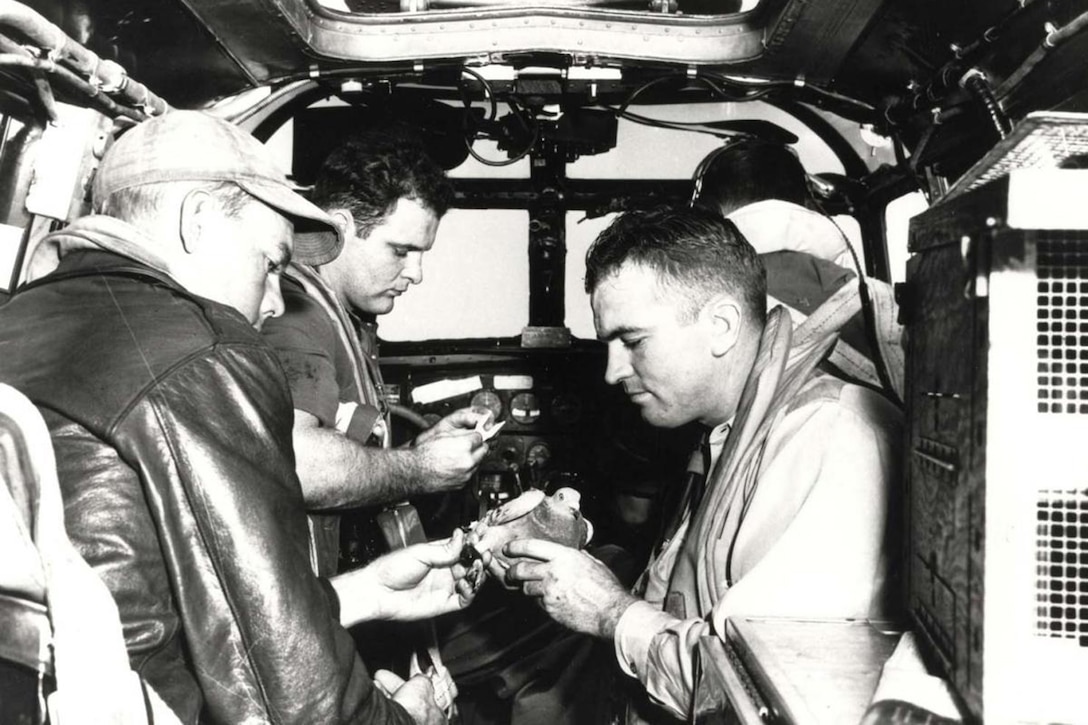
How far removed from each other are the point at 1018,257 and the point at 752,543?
1.05m

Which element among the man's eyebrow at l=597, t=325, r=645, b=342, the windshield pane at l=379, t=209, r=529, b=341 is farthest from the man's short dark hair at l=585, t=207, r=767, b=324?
the windshield pane at l=379, t=209, r=529, b=341

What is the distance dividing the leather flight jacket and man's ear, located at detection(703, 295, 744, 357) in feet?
3.99

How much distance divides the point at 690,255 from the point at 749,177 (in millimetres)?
1485

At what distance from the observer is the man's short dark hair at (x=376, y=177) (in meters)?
3.26

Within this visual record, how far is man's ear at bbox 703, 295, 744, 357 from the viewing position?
2.38 metres

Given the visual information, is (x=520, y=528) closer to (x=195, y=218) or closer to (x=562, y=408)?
(x=195, y=218)

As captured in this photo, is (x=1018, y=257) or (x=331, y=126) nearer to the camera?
(x=1018, y=257)

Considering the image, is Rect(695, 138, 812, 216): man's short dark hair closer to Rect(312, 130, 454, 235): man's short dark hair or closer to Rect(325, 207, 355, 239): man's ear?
Rect(312, 130, 454, 235): man's short dark hair

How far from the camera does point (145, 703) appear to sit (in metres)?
1.18

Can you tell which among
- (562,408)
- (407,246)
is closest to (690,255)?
(407,246)

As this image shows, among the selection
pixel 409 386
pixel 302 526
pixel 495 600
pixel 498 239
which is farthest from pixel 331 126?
pixel 302 526

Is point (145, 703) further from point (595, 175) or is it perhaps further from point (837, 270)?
point (595, 175)

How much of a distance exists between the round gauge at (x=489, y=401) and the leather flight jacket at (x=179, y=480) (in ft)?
8.86

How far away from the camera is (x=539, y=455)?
170 inches
